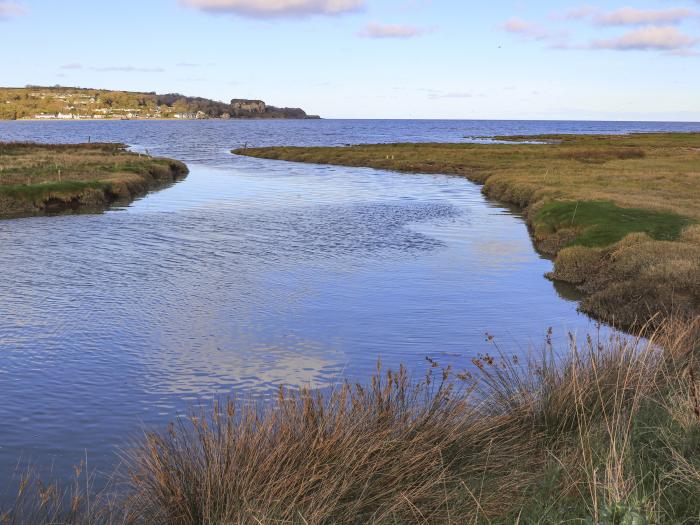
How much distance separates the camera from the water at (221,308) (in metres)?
15.0

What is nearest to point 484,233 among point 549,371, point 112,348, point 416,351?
point 416,351

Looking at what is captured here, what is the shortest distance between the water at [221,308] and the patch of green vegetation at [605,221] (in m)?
1.79

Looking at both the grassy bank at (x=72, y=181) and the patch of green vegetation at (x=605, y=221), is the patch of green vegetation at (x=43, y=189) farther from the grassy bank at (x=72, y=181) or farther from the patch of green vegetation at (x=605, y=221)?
the patch of green vegetation at (x=605, y=221)

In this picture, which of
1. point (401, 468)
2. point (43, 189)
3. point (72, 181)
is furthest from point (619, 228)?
point (72, 181)

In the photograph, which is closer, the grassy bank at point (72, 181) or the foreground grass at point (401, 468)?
the foreground grass at point (401, 468)

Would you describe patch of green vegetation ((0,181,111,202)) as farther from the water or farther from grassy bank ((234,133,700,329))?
grassy bank ((234,133,700,329))

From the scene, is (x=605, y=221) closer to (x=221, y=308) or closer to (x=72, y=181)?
(x=221, y=308)

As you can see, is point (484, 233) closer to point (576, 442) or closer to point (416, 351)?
point (416, 351)

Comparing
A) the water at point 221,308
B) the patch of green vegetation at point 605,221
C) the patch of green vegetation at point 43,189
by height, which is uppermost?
the patch of green vegetation at point 605,221

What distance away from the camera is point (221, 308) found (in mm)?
22031

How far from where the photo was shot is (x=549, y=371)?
34.9ft

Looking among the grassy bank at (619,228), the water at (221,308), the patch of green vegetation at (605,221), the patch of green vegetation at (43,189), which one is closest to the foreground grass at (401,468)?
the grassy bank at (619,228)

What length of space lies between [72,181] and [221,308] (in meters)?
32.4

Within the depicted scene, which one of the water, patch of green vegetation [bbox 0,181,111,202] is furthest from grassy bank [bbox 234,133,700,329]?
patch of green vegetation [bbox 0,181,111,202]
